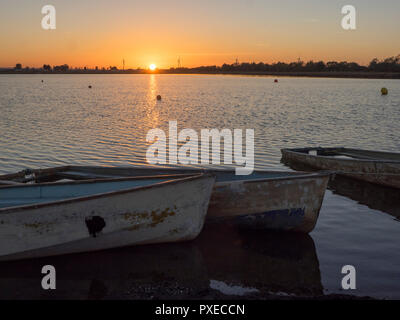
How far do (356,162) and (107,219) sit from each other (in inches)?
330

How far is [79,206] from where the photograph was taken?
685 cm

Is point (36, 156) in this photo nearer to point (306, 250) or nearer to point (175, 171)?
point (175, 171)

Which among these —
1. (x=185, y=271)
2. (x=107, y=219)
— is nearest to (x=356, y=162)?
(x=185, y=271)

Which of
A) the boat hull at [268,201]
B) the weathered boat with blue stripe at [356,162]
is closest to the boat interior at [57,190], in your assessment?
the boat hull at [268,201]

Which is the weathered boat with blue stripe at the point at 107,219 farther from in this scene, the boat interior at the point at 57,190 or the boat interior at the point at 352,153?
the boat interior at the point at 352,153

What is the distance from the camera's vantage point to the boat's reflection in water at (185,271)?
6.22 m

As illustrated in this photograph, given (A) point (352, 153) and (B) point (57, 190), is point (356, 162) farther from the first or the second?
(B) point (57, 190)

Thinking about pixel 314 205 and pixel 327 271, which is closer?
pixel 327 271

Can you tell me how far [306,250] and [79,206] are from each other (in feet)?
13.9

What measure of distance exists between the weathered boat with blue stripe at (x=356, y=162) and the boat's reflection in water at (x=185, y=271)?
3.83 m

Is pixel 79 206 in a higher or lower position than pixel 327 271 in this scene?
higher

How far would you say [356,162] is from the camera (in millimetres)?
12555

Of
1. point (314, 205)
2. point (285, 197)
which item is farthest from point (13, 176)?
point (314, 205)
